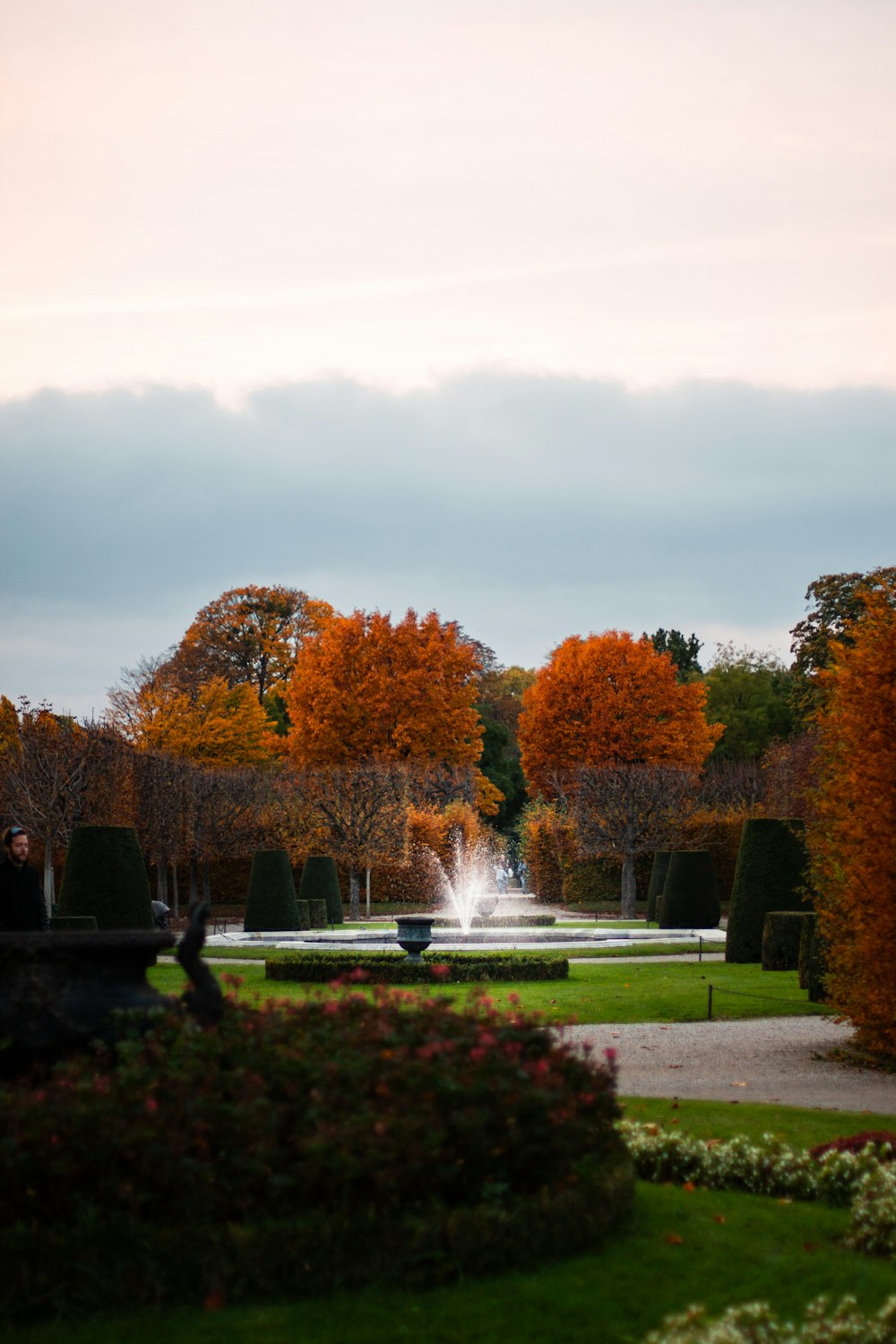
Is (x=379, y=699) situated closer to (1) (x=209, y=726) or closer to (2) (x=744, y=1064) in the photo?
(1) (x=209, y=726)

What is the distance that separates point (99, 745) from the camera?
1339 inches

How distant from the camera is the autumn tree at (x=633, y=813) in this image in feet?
131

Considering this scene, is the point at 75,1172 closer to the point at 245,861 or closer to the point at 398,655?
the point at 245,861

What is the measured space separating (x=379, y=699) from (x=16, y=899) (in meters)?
39.4

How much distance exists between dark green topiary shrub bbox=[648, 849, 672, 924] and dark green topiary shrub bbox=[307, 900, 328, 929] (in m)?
8.71

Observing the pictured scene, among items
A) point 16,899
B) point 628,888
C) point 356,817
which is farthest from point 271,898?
point 16,899

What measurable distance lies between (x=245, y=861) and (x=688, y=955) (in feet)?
67.2

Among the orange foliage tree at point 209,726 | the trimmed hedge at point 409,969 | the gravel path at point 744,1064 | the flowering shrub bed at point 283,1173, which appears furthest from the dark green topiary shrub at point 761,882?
the orange foliage tree at point 209,726

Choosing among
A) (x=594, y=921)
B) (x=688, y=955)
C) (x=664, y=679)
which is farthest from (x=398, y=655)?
(x=688, y=955)

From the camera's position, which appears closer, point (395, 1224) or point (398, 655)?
point (395, 1224)

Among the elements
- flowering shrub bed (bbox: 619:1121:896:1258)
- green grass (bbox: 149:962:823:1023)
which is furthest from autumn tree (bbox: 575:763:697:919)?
flowering shrub bed (bbox: 619:1121:896:1258)

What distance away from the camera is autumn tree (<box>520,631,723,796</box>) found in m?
50.9

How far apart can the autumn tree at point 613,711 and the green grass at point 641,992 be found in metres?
27.9

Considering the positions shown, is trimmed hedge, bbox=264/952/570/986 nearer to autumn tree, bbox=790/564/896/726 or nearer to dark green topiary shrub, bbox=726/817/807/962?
dark green topiary shrub, bbox=726/817/807/962
